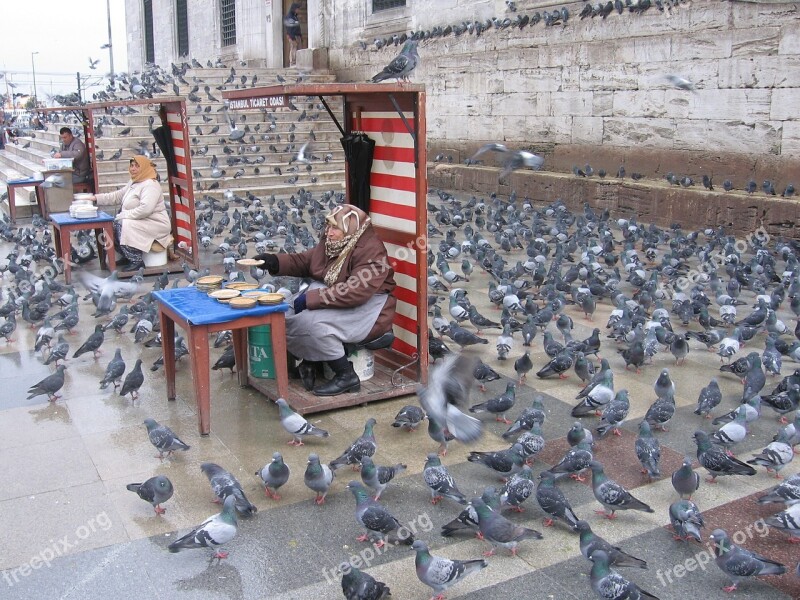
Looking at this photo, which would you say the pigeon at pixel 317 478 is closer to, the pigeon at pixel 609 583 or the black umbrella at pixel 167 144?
the pigeon at pixel 609 583

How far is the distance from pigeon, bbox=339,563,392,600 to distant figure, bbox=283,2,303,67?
23.5m

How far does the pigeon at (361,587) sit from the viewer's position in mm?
3268

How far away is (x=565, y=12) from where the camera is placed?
1463 cm

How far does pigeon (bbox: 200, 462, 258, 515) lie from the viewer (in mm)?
4039

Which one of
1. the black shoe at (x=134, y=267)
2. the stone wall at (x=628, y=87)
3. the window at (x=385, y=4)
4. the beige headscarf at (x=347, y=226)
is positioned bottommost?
the black shoe at (x=134, y=267)

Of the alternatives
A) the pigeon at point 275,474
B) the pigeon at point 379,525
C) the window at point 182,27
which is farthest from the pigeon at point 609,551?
the window at point 182,27

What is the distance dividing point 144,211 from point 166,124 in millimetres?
1391

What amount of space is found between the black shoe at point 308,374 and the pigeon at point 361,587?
7.69 feet

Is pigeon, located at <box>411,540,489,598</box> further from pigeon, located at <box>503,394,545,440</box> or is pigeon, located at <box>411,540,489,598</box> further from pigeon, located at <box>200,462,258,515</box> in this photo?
pigeon, located at <box>503,394,545,440</box>

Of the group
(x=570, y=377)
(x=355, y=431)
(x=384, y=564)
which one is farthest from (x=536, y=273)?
(x=384, y=564)

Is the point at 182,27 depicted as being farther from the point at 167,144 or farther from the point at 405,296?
the point at 405,296

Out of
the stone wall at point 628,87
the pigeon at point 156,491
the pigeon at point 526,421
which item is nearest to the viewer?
the pigeon at point 156,491

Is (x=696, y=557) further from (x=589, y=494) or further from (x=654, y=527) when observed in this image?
(x=589, y=494)

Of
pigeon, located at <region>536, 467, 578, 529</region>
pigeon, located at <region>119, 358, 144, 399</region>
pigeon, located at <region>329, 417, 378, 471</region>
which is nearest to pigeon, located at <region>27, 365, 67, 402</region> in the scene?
pigeon, located at <region>119, 358, 144, 399</region>
